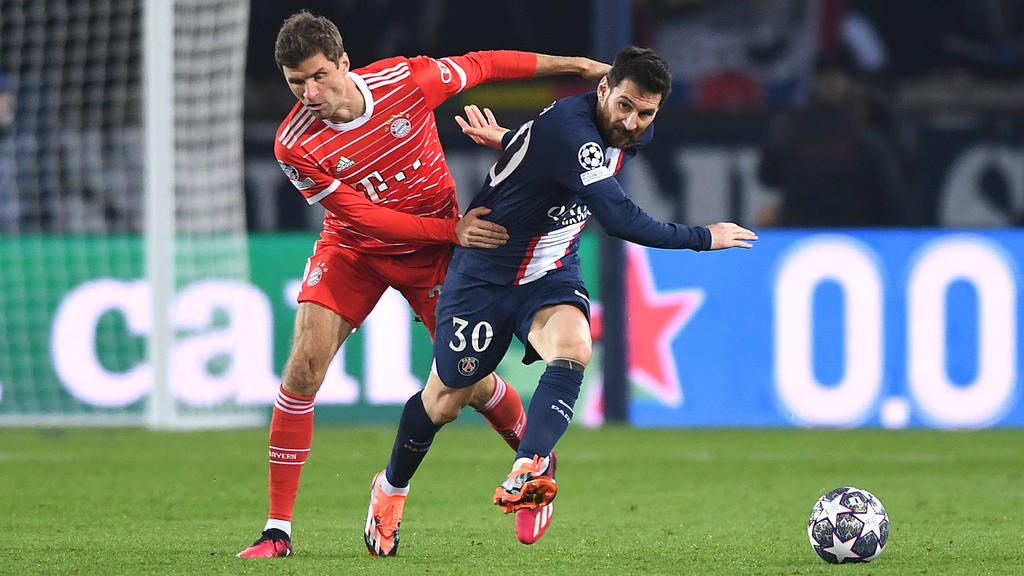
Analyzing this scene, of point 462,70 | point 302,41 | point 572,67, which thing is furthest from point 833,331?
point 302,41

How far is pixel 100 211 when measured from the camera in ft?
40.2

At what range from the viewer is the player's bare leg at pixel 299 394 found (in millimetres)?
5410

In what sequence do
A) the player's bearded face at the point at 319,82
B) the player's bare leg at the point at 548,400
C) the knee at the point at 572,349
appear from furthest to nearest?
the player's bearded face at the point at 319,82, the knee at the point at 572,349, the player's bare leg at the point at 548,400

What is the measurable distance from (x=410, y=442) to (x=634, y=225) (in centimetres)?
111

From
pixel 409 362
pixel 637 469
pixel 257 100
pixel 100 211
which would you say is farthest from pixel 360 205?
pixel 257 100

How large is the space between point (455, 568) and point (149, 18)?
6.32m

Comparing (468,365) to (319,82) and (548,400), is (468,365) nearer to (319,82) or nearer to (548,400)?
(548,400)

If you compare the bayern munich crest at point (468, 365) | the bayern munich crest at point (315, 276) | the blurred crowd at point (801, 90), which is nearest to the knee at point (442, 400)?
the bayern munich crest at point (468, 365)

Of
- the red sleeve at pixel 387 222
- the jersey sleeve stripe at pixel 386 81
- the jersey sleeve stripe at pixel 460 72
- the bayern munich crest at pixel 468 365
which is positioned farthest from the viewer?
A: the jersey sleeve stripe at pixel 460 72

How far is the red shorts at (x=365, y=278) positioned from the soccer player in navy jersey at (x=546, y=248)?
0.27 metres

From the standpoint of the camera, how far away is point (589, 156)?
4969 mm

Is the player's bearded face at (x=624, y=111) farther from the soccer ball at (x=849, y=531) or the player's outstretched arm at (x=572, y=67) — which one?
the soccer ball at (x=849, y=531)

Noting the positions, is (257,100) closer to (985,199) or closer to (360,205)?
(985,199)

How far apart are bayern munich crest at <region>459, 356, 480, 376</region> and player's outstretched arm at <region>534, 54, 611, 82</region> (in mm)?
1108
